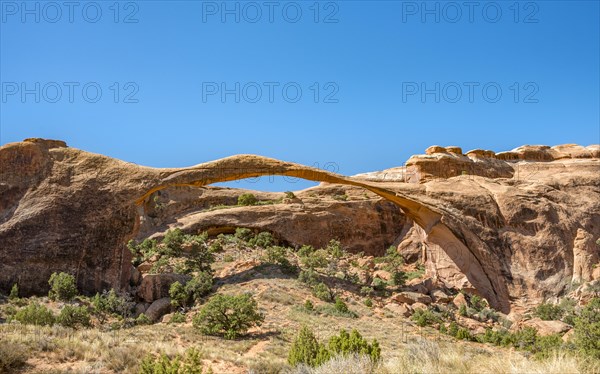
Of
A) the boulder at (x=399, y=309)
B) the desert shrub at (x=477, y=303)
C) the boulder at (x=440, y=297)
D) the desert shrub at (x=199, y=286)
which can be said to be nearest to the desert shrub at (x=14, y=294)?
the desert shrub at (x=199, y=286)

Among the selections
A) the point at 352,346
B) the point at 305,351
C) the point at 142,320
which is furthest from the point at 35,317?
the point at 352,346

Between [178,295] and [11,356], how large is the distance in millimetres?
8832

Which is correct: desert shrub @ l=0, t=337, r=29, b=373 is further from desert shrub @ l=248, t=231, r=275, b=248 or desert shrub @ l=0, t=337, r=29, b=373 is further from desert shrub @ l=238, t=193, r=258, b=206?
desert shrub @ l=238, t=193, r=258, b=206

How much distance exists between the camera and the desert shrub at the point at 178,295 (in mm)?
17656

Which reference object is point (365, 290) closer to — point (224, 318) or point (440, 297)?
point (440, 297)

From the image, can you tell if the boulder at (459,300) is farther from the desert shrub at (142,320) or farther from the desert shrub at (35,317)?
the desert shrub at (35,317)

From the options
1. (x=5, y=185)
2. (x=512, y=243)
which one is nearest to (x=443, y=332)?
(x=512, y=243)

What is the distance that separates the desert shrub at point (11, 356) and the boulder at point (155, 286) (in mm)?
9151

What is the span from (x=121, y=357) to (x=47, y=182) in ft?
42.1

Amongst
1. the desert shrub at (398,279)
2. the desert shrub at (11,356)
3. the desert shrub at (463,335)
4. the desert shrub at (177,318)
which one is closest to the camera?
the desert shrub at (11,356)

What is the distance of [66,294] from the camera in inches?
679

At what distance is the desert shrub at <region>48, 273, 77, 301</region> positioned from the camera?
56.4 feet

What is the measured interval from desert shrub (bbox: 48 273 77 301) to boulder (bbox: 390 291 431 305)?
12.7 m

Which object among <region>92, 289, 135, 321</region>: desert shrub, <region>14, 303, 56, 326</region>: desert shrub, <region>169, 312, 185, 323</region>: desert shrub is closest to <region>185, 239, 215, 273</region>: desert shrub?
<region>92, 289, 135, 321</region>: desert shrub
